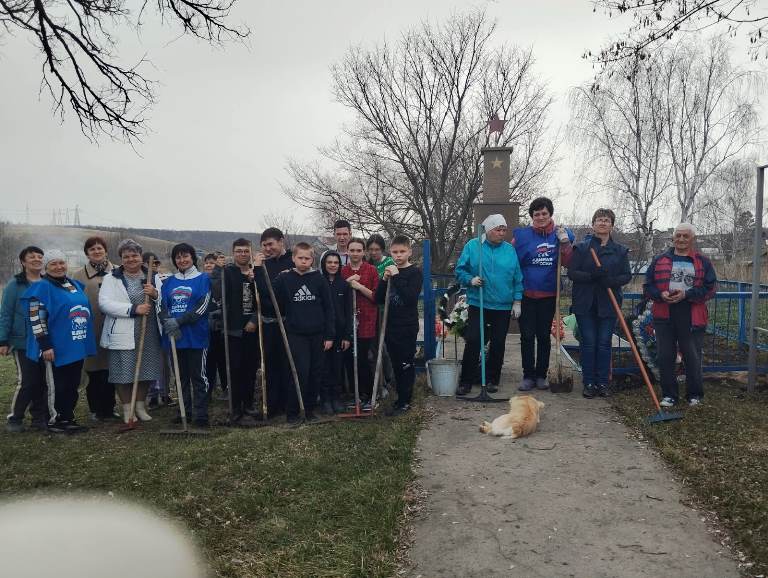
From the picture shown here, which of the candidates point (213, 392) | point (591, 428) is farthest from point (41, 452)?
point (591, 428)

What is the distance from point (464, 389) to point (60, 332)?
13.3 feet

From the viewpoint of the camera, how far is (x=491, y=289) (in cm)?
602

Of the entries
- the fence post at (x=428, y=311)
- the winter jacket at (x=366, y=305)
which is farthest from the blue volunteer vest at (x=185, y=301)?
the fence post at (x=428, y=311)

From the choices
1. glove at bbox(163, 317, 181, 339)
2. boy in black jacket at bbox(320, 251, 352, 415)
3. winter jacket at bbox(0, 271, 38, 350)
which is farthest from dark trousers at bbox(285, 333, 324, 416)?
winter jacket at bbox(0, 271, 38, 350)

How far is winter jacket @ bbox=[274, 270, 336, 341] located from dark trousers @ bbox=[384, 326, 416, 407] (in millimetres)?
608

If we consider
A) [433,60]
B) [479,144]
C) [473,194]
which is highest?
[433,60]

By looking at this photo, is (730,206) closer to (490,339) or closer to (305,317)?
(490,339)

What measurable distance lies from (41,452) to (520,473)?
3934mm

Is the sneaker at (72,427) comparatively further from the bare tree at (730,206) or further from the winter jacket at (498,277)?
the bare tree at (730,206)

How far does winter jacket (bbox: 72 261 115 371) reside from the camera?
227 inches

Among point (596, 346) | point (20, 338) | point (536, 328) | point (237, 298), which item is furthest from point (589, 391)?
point (20, 338)

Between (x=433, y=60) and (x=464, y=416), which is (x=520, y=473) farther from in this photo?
(x=433, y=60)

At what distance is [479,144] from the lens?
1493 cm

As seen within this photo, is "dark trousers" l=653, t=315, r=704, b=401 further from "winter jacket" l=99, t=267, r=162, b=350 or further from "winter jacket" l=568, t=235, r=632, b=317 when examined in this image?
"winter jacket" l=99, t=267, r=162, b=350
